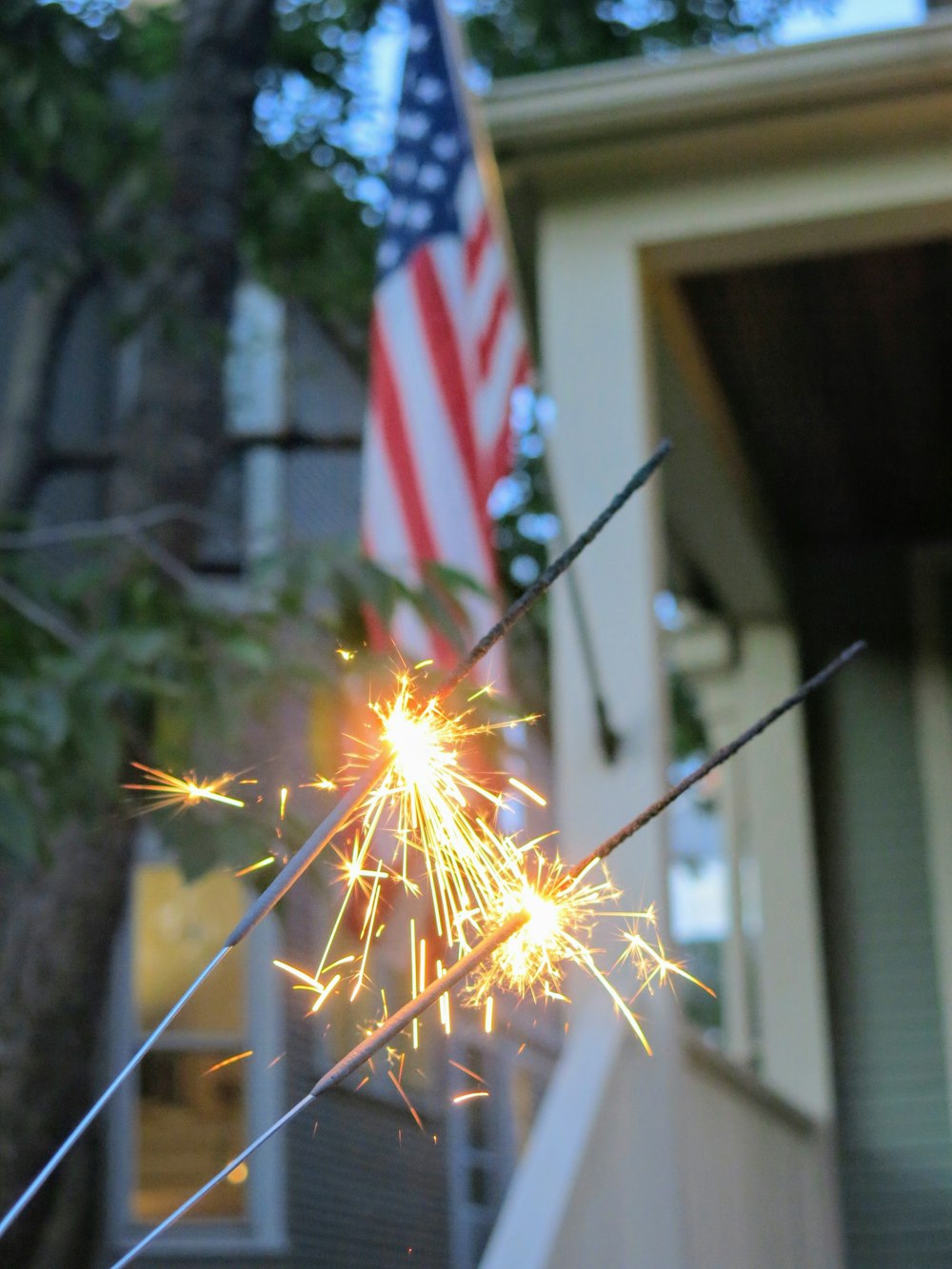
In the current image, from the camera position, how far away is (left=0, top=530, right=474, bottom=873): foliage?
9.95 ft

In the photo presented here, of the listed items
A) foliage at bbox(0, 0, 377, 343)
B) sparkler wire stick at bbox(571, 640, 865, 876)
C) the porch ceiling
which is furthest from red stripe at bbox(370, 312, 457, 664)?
sparkler wire stick at bbox(571, 640, 865, 876)

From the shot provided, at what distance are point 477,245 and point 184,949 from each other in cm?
566

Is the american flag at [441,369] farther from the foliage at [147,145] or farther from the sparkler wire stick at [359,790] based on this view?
the sparkler wire stick at [359,790]

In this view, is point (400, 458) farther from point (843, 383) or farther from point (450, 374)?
point (843, 383)

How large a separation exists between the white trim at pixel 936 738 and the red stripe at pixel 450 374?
2510 mm

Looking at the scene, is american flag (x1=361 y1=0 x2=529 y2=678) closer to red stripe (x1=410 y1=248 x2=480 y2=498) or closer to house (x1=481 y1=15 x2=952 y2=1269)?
red stripe (x1=410 y1=248 x2=480 y2=498)

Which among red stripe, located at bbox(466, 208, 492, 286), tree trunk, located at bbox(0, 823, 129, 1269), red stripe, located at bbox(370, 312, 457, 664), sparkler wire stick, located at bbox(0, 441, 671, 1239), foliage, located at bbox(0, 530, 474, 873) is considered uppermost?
red stripe, located at bbox(466, 208, 492, 286)

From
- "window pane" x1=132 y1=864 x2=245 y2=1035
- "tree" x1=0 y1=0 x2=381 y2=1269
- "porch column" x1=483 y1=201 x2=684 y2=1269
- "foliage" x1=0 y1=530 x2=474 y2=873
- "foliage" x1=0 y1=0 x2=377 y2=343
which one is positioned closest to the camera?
"porch column" x1=483 y1=201 x2=684 y2=1269

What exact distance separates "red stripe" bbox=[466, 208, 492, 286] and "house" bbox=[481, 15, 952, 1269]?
208mm

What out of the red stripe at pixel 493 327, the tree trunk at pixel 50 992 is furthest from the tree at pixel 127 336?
the red stripe at pixel 493 327

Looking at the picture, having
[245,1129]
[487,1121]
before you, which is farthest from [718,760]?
[487,1121]

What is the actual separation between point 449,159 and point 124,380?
6.48 m

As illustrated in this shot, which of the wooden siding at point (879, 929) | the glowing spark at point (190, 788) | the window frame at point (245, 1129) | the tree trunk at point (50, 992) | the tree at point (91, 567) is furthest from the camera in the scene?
the window frame at point (245, 1129)

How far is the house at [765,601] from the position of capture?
3.19 m
